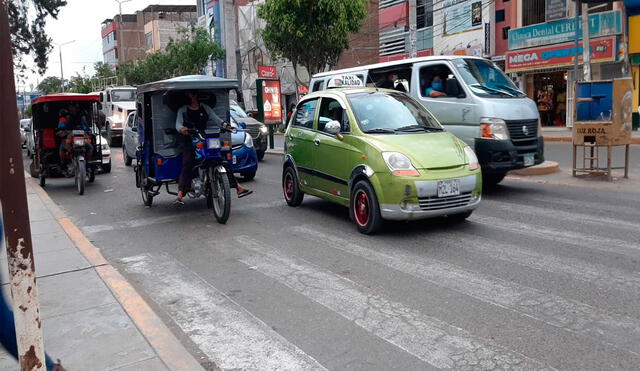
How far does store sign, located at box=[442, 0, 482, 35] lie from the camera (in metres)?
29.7

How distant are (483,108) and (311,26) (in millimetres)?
16059

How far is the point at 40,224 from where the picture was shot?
912 cm

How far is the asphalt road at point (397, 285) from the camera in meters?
4.23

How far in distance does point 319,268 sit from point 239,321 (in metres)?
1.58

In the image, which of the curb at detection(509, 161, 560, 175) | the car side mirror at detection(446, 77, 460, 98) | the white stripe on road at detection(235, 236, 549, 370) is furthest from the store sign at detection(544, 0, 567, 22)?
the white stripe on road at detection(235, 236, 549, 370)

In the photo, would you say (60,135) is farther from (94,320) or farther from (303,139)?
(94,320)

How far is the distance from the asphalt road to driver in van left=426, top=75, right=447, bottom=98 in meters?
2.62

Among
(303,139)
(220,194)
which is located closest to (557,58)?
(303,139)

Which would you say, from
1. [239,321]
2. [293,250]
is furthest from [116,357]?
[293,250]

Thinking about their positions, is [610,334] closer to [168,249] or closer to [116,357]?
[116,357]

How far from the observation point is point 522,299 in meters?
5.15

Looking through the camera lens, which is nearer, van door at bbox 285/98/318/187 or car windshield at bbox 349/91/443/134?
car windshield at bbox 349/91/443/134

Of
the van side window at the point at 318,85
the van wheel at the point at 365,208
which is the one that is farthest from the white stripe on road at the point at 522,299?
the van side window at the point at 318,85

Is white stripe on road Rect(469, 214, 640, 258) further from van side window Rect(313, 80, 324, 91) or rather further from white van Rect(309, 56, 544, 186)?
van side window Rect(313, 80, 324, 91)
